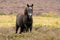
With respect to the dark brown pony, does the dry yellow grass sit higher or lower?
lower

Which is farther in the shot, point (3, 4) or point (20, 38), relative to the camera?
point (3, 4)

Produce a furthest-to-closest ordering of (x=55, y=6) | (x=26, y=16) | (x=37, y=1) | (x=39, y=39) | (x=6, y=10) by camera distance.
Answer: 1. (x=37, y=1)
2. (x=55, y=6)
3. (x=6, y=10)
4. (x=26, y=16)
5. (x=39, y=39)

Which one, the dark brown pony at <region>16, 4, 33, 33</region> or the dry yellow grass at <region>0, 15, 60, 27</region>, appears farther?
the dry yellow grass at <region>0, 15, 60, 27</region>

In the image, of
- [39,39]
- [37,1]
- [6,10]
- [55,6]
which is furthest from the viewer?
[37,1]

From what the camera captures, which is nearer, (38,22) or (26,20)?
(26,20)

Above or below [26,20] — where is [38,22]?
below

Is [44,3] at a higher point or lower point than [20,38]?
lower

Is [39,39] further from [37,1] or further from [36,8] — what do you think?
[37,1]

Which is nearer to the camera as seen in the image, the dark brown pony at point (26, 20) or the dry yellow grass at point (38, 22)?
the dark brown pony at point (26, 20)

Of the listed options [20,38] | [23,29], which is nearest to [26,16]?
[23,29]

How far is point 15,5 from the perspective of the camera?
52.1 m

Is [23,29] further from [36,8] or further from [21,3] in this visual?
[21,3]

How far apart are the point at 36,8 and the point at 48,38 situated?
3775cm

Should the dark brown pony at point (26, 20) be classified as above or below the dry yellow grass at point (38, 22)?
above
